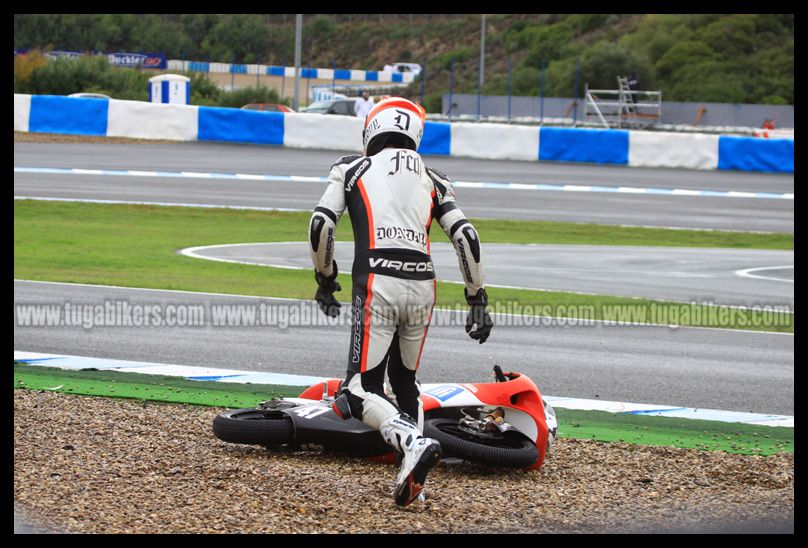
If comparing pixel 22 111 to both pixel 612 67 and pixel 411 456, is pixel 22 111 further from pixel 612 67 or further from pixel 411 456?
pixel 612 67

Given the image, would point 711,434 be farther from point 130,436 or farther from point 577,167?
point 577,167

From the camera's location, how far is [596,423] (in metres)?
7.26

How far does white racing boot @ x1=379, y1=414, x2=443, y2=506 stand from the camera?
4.95 meters

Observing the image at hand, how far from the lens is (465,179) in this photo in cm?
2442

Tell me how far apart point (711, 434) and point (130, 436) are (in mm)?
3457

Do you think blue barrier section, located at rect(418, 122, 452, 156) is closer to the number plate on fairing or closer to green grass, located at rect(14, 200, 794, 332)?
green grass, located at rect(14, 200, 794, 332)

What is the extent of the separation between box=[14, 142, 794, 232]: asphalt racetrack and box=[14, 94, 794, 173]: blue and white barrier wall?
0.47 metres

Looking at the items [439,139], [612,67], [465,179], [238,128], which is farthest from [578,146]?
[612,67]

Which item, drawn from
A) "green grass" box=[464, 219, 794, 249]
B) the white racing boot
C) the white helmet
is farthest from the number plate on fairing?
"green grass" box=[464, 219, 794, 249]

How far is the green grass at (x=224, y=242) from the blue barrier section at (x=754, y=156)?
783cm

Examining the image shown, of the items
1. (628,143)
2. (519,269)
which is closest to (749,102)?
(628,143)

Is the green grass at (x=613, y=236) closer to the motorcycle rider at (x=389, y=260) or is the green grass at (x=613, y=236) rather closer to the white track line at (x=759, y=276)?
the white track line at (x=759, y=276)

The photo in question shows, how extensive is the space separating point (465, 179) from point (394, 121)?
18.8 m
